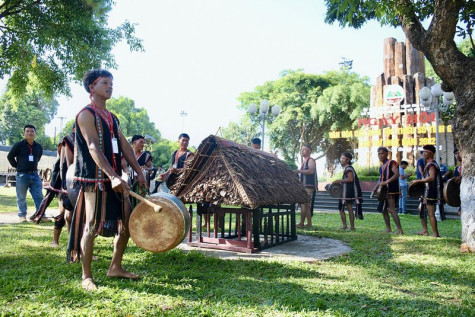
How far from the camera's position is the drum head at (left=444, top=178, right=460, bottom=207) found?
26.8 feet

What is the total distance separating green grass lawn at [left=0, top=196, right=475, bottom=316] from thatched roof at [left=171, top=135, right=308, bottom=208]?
109 centimetres

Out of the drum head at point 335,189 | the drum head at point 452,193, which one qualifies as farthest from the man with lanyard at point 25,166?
the drum head at point 452,193

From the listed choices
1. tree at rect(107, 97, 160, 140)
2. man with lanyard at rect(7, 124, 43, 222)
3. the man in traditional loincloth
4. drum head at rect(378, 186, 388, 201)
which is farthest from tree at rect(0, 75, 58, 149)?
drum head at rect(378, 186, 388, 201)

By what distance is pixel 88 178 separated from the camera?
4238mm

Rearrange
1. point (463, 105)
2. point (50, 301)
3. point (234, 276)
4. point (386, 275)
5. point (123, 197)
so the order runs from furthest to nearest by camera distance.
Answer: point (463, 105), point (386, 275), point (234, 276), point (123, 197), point (50, 301)

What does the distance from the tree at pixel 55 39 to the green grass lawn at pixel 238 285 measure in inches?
413

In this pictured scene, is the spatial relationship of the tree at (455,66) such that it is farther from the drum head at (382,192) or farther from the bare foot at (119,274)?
the bare foot at (119,274)

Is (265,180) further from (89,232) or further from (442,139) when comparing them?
(442,139)

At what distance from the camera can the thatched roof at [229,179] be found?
6.46m

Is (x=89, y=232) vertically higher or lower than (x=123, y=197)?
lower

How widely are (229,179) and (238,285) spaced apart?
2.37 m

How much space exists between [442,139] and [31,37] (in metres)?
23.6

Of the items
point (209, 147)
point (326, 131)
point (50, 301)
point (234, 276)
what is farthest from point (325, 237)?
point (326, 131)

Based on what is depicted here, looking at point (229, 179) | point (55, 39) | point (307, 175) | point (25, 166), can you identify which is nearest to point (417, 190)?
point (307, 175)
